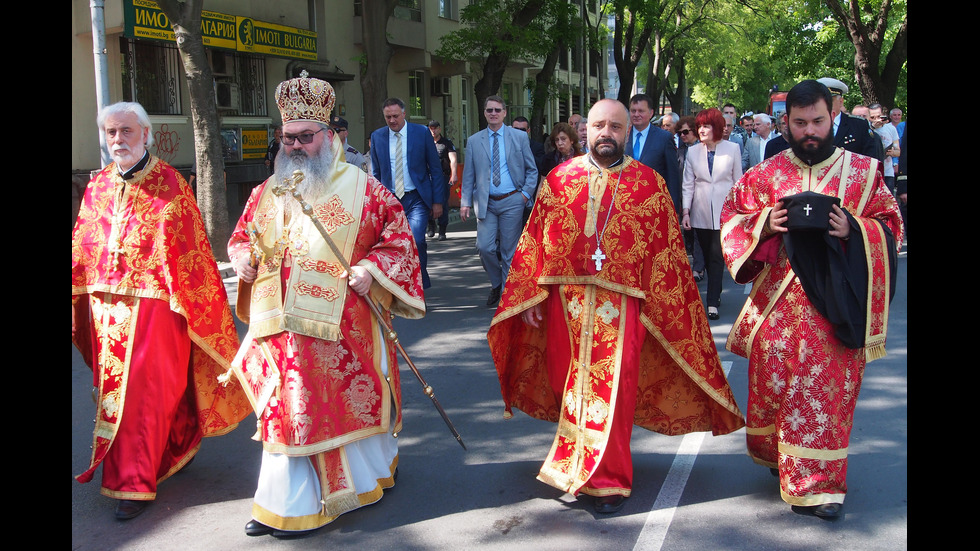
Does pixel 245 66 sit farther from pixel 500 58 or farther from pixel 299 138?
pixel 299 138

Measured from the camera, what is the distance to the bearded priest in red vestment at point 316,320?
13.4ft

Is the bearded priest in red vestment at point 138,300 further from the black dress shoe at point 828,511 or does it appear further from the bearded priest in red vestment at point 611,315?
the black dress shoe at point 828,511

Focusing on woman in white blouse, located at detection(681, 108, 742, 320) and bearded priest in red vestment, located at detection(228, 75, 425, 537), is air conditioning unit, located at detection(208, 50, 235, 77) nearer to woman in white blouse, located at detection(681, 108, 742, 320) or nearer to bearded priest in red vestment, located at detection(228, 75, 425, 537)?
woman in white blouse, located at detection(681, 108, 742, 320)

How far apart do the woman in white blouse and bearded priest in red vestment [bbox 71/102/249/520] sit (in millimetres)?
5513

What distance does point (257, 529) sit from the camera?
13.5 feet

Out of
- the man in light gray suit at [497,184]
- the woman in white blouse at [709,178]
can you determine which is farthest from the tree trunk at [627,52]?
the man in light gray suit at [497,184]

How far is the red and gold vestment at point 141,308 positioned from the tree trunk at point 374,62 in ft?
40.9

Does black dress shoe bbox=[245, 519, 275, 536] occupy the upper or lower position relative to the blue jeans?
lower

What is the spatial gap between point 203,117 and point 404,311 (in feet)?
30.0

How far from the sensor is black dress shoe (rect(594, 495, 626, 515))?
426 cm

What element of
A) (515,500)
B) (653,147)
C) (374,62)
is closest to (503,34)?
(374,62)

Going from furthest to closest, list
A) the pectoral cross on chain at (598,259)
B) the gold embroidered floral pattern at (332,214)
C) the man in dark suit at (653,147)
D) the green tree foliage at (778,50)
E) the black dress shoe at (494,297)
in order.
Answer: the green tree foliage at (778,50), the black dress shoe at (494,297), the man in dark suit at (653,147), the pectoral cross on chain at (598,259), the gold embroidered floral pattern at (332,214)

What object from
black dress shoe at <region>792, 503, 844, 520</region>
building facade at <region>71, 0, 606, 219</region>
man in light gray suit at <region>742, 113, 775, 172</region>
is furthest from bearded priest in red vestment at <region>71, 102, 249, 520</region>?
building facade at <region>71, 0, 606, 219</region>

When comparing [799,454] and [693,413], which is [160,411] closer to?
[693,413]
